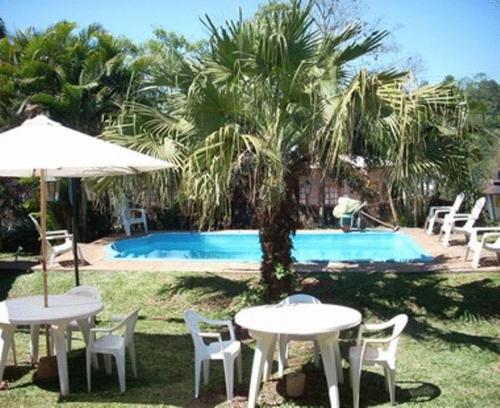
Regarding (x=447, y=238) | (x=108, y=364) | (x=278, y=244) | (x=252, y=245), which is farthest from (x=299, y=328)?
(x=252, y=245)

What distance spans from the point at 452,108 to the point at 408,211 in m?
11.4

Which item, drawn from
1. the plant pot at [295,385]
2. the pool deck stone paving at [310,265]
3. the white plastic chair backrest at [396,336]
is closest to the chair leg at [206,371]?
the plant pot at [295,385]

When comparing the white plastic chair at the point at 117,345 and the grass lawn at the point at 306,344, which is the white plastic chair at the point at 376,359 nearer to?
the grass lawn at the point at 306,344

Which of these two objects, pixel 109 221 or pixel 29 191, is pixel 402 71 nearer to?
pixel 29 191

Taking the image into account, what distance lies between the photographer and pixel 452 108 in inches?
312

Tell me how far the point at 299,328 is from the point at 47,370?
11.1 feet

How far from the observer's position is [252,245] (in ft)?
61.9

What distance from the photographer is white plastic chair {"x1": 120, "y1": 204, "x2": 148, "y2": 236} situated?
60.6 feet

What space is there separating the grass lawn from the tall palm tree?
5.56ft

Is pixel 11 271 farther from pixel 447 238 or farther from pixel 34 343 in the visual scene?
pixel 447 238

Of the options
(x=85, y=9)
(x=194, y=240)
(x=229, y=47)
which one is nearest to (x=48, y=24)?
(x=85, y=9)

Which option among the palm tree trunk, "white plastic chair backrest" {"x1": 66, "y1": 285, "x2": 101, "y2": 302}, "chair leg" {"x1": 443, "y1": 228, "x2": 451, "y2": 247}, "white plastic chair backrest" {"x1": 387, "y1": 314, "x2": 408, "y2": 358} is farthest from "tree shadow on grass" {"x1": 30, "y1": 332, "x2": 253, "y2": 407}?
"chair leg" {"x1": 443, "y1": 228, "x2": 451, "y2": 247}

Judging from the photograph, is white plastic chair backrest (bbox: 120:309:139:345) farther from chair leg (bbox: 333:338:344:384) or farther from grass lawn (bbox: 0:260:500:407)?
chair leg (bbox: 333:338:344:384)

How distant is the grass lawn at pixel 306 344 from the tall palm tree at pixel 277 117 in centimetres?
170
